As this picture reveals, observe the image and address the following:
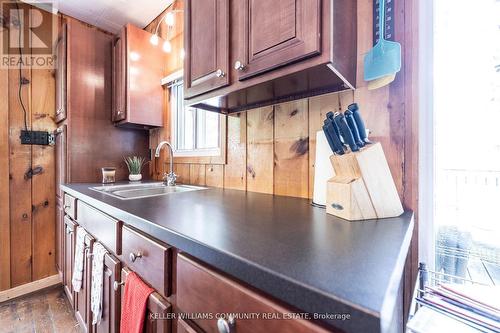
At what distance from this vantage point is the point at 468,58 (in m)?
0.77

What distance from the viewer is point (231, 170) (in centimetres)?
143

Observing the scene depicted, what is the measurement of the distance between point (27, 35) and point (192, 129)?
1610 millimetres

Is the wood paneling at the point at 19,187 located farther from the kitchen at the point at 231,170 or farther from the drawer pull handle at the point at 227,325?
the drawer pull handle at the point at 227,325

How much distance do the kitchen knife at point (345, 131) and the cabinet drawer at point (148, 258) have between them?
568mm

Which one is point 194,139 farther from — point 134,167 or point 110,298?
point 110,298

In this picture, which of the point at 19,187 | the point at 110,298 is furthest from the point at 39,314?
the point at 110,298

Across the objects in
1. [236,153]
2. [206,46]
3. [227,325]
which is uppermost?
[206,46]

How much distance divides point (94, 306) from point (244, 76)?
1.15m

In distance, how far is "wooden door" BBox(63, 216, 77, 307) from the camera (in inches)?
57.6

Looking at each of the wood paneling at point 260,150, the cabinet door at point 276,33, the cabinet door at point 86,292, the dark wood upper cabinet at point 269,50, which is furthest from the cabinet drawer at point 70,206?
the cabinet door at point 276,33

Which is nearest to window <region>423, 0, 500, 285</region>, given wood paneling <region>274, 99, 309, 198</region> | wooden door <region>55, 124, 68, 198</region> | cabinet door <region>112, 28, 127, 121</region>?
wood paneling <region>274, 99, 309, 198</region>

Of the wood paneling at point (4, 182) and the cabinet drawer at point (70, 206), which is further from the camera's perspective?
the wood paneling at point (4, 182)

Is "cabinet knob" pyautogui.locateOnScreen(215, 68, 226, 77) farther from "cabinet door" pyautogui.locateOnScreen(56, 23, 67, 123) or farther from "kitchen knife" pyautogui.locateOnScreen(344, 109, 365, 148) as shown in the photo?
"cabinet door" pyautogui.locateOnScreen(56, 23, 67, 123)

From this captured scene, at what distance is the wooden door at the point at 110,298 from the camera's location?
87cm
